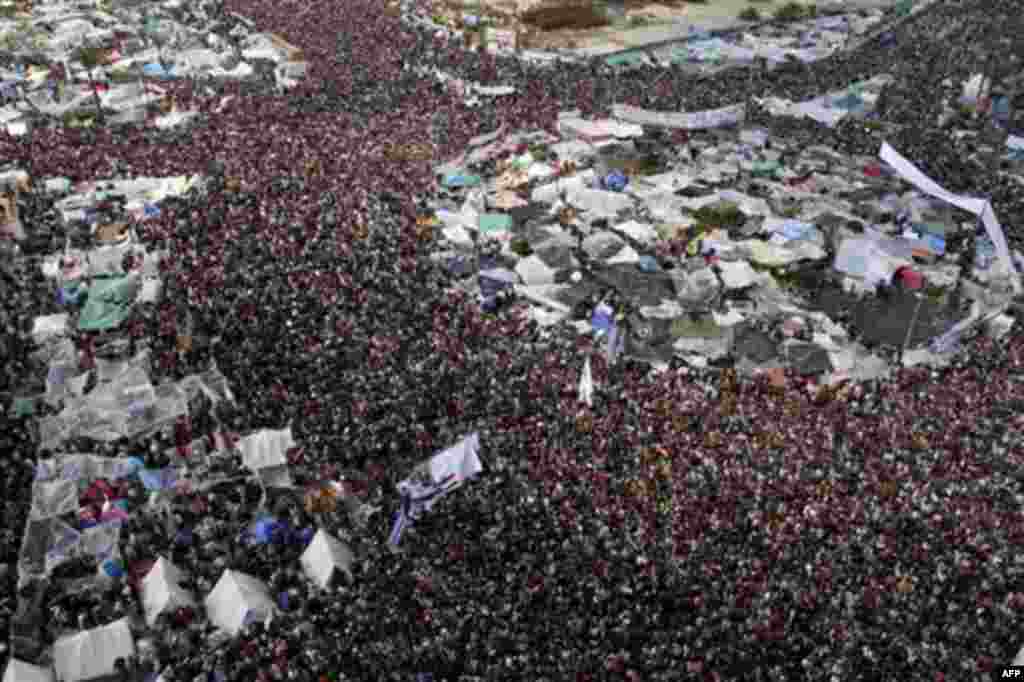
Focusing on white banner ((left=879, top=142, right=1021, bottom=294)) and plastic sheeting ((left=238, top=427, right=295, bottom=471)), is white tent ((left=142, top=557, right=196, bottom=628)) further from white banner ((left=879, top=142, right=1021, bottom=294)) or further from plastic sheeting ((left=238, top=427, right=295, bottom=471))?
white banner ((left=879, top=142, right=1021, bottom=294))

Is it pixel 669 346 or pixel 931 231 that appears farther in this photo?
pixel 931 231

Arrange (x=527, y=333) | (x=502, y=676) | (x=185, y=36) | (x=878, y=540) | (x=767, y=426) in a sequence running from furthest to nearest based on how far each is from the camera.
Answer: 1. (x=185, y=36)
2. (x=527, y=333)
3. (x=767, y=426)
4. (x=878, y=540)
5. (x=502, y=676)

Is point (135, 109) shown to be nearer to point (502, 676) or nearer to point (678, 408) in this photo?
point (678, 408)

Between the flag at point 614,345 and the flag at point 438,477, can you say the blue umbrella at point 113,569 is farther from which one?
the flag at point 614,345

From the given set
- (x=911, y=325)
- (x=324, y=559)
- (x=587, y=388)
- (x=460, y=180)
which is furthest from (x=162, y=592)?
(x=460, y=180)

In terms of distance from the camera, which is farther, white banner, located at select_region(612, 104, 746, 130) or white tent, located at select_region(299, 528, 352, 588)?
white banner, located at select_region(612, 104, 746, 130)

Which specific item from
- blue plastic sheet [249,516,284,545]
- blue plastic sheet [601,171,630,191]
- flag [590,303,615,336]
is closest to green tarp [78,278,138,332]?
blue plastic sheet [249,516,284,545]

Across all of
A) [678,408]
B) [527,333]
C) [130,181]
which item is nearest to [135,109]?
[130,181]
